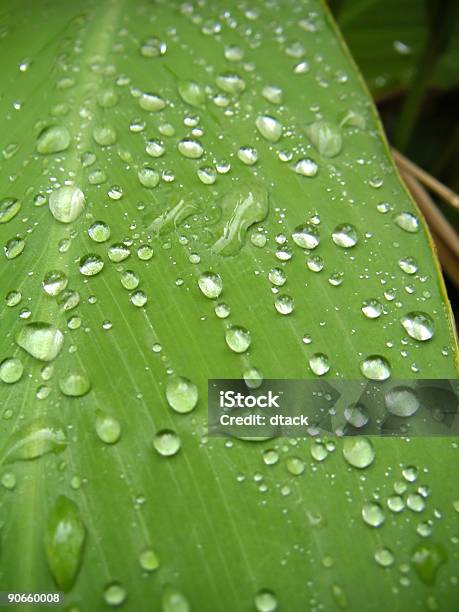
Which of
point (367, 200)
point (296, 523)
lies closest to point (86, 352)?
point (296, 523)

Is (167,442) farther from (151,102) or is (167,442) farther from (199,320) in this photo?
(151,102)

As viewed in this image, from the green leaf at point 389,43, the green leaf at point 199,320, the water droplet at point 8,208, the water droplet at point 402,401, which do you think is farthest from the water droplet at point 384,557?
the green leaf at point 389,43

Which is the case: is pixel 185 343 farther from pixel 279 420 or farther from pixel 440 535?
pixel 440 535

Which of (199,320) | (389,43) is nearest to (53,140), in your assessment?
(199,320)

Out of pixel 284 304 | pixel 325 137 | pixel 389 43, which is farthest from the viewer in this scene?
pixel 389 43

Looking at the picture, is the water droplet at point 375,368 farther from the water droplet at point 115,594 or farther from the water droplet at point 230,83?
the water droplet at point 230,83

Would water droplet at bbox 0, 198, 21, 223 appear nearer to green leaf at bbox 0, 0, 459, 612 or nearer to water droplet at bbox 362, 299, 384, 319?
green leaf at bbox 0, 0, 459, 612

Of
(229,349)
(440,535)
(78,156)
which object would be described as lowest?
(440,535)

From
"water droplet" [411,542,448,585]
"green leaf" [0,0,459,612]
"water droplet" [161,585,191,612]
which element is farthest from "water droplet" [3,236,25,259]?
"water droplet" [411,542,448,585]
